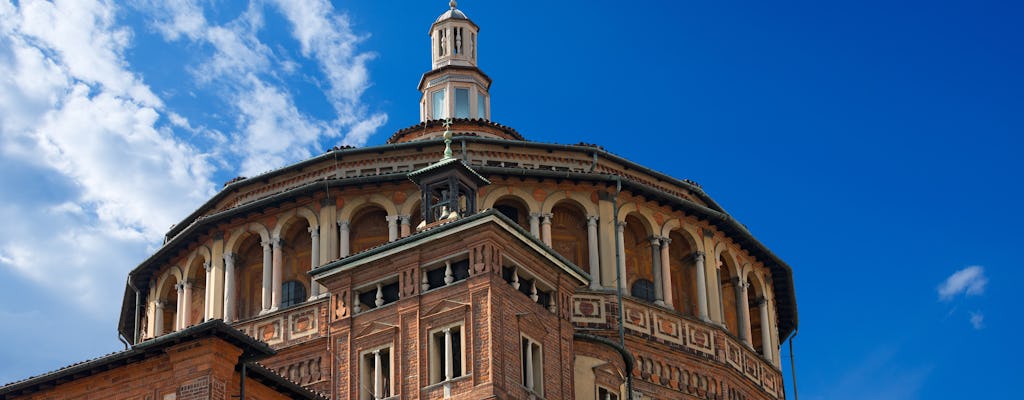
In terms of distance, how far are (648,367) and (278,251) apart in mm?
9748

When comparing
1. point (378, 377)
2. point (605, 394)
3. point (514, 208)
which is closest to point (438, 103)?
point (514, 208)

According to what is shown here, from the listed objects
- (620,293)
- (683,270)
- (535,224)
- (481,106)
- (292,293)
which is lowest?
(620,293)

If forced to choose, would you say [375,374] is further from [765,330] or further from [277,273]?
[765,330]

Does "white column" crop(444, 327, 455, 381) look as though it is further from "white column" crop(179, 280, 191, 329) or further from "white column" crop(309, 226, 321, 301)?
"white column" crop(179, 280, 191, 329)

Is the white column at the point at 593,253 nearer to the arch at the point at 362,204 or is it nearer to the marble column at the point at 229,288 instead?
the arch at the point at 362,204

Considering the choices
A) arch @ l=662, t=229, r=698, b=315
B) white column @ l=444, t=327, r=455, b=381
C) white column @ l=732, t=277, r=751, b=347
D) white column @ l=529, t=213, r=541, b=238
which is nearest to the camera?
white column @ l=444, t=327, r=455, b=381

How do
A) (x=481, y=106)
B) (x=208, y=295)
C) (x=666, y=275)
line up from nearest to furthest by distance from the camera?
(x=666, y=275) < (x=208, y=295) < (x=481, y=106)

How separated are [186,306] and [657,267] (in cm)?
1233

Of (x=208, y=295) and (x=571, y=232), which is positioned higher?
(x=571, y=232)

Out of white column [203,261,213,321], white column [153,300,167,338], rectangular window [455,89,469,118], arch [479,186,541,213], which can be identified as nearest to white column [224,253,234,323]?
white column [203,261,213,321]

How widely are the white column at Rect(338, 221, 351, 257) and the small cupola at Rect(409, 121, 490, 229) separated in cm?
419

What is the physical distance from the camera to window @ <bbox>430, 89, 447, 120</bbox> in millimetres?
53284

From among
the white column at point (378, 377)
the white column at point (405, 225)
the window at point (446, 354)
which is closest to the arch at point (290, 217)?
the white column at point (405, 225)

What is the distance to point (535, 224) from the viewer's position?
45562mm
